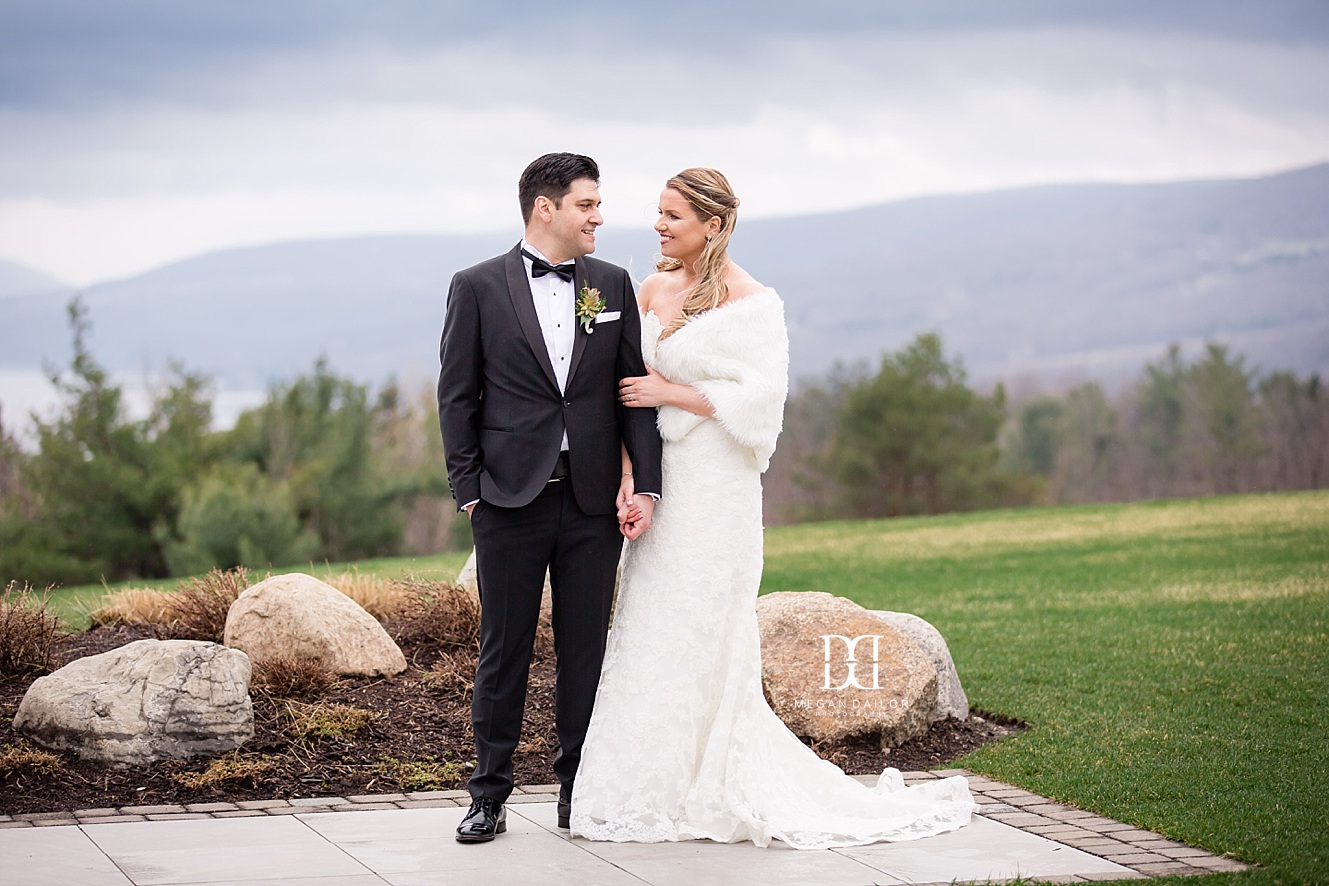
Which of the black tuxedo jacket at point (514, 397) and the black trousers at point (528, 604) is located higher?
the black tuxedo jacket at point (514, 397)

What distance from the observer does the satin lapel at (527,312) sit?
5.15 meters

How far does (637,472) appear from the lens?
17.5ft

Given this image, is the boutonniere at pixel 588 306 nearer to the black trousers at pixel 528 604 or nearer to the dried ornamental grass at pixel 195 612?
the black trousers at pixel 528 604

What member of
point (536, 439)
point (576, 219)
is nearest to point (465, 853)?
point (536, 439)

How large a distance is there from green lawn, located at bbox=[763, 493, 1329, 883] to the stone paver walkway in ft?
1.22

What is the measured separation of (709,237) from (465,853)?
2536mm

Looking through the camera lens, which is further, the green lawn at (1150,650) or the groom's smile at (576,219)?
the green lawn at (1150,650)

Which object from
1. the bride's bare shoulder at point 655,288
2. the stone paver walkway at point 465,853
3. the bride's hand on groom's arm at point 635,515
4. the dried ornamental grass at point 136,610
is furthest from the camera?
the dried ornamental grass at point 136,610

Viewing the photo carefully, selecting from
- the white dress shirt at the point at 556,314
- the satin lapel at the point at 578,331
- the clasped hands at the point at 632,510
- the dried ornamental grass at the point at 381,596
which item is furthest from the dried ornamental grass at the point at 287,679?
the satin lapel at the point at 578,331

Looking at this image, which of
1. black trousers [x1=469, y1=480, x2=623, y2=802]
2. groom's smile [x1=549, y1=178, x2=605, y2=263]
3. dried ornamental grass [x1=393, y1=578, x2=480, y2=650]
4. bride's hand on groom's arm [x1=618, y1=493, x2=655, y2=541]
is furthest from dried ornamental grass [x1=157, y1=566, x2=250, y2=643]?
groom's smile [x1=549, y1=178, x2=605, y2=263]

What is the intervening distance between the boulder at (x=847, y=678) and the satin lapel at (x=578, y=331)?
2.57 metres

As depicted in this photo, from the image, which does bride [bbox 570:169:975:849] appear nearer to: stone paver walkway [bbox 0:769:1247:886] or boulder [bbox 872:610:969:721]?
stone paver walkway [bbox 0:769:1247:886]

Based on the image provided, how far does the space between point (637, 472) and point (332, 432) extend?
2734 centimetres

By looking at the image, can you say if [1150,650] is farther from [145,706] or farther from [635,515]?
[145,706]
